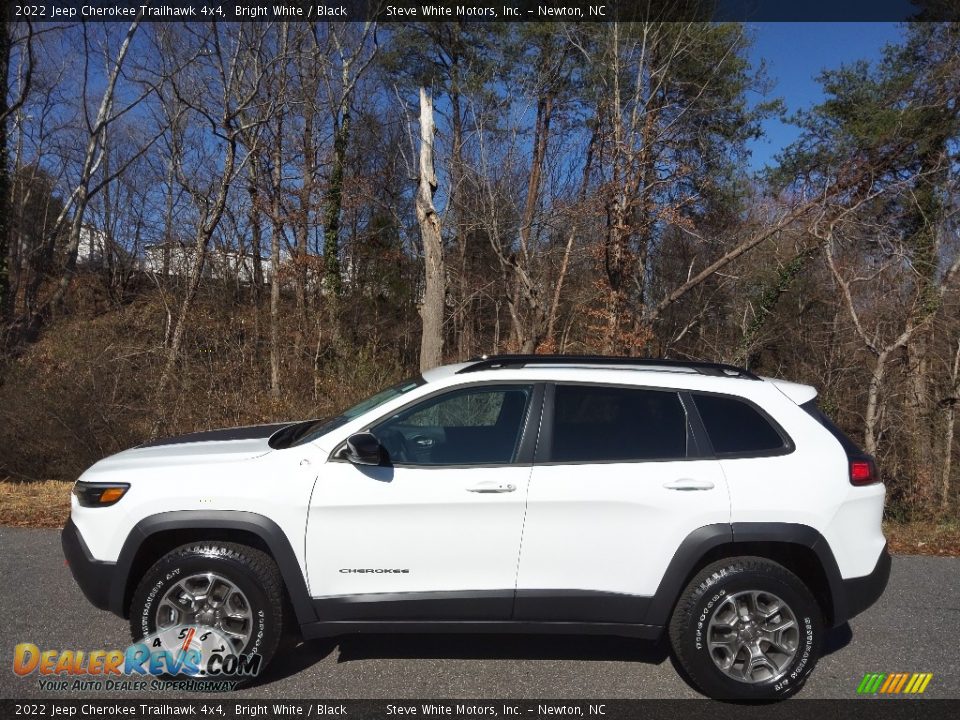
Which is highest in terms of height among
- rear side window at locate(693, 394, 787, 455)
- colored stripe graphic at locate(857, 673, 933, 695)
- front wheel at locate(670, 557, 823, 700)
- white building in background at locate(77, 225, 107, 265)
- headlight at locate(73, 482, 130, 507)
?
white building in background at locate(77, 225, 107, 265)

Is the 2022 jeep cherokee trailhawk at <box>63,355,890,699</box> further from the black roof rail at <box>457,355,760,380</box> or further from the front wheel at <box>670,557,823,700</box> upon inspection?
the black roof rail at <box>457,355,760,380</box>

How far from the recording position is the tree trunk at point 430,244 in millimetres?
13734

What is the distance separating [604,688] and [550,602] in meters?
0.59

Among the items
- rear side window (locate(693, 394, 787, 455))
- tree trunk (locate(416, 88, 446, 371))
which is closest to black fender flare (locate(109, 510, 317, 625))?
rear side window (locate(693, 394, 787, 455))

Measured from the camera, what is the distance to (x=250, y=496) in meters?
3.78

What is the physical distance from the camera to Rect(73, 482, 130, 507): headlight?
12.7 feet

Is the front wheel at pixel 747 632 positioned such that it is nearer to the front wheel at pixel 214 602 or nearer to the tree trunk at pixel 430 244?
the front wheel at pixel 214 602

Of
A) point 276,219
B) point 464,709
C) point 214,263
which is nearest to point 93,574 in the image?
point 464,709

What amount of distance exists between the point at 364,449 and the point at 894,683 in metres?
3.15

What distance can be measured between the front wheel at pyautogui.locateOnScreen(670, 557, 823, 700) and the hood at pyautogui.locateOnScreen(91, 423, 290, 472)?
7.94ft

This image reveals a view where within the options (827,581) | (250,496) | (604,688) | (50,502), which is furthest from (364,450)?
(50,502)

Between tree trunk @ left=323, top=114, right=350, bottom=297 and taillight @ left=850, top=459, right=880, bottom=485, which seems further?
tree trunk @ left=323, top=114, right=350, bottom=297

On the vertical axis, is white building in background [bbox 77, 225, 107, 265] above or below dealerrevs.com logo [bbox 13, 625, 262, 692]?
above

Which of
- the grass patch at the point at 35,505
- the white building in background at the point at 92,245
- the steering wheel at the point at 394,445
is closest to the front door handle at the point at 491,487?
the steering wheel at the point at 394,445
